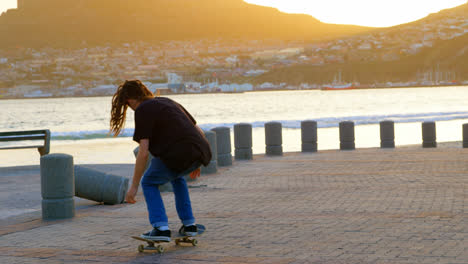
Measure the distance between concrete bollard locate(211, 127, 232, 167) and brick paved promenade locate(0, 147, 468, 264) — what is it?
2.48 meters

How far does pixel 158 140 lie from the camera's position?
6.44 m

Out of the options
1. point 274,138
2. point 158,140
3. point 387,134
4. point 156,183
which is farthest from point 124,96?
point 387,134

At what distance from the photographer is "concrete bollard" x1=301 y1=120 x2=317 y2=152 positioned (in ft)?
65.1

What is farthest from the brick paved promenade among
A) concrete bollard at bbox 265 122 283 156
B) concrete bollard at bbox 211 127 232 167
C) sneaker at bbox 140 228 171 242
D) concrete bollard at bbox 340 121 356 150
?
concrete bollard at bbox 340 121 356 150

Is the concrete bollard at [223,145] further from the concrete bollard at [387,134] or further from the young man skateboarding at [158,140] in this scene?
the young man skateboarding at [158,140]

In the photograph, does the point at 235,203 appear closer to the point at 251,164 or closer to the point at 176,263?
the point at 176,263

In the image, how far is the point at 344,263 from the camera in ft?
19.6

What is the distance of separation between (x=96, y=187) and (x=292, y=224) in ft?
11.6

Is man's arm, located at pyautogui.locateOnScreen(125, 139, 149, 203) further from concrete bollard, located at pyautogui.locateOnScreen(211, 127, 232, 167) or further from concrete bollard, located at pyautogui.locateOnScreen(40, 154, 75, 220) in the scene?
concrete bollard, located at pyautogui.locateOnScreen(211, 127, 232, 167)

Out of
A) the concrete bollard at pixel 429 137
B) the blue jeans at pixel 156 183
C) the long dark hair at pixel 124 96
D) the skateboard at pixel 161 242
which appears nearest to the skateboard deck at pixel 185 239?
the skateboard at pixel 161 242

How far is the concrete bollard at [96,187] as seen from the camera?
1031 cm

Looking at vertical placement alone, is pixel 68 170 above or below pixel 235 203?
above

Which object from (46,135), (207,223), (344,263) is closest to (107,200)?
(207,223)

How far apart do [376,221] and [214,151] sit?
696cm
